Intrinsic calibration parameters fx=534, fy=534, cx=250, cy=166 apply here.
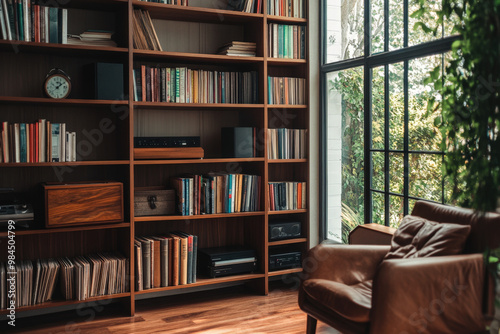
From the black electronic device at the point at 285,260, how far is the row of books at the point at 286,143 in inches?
31.2

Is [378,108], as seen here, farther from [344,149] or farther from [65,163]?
[65,163]

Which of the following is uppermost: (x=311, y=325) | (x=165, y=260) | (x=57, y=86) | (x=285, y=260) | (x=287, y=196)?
(x=57, y=86)

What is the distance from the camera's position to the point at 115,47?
3652 mm

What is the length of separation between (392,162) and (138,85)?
6.13 feet

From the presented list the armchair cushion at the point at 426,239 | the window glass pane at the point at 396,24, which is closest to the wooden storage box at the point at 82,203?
the armchair cushion at the point at 426,239

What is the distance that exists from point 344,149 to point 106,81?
74.5 inches

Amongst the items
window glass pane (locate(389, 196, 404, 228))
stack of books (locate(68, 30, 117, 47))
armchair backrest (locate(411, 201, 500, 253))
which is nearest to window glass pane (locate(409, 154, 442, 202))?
window glass pane (locate(389, 196, 404, 228))

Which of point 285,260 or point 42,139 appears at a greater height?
point 42,139

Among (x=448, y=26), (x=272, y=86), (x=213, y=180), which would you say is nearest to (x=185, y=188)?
(x=213, y=180)

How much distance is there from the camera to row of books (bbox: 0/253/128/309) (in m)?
3.46

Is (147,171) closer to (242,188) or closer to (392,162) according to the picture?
(242,188)

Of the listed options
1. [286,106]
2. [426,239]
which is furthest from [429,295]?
[286,106]

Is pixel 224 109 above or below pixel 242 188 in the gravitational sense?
above

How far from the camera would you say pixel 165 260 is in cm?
390
